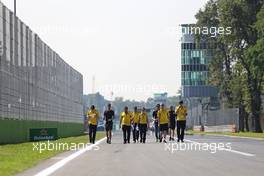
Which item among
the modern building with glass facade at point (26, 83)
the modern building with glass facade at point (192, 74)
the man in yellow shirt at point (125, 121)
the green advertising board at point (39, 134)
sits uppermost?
the modern building with glass facade at point (192, 74)

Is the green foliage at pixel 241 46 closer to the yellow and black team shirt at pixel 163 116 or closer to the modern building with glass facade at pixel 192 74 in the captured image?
the yellow and black team shirt at pixel 163 116

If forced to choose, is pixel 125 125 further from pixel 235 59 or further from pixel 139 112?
pixel 235 59

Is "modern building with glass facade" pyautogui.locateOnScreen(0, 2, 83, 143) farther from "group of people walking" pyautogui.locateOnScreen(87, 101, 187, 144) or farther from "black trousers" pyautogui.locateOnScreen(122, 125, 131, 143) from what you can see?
"black trousers" pyautogui.locateOnScreen(122, 125, 131, 143)

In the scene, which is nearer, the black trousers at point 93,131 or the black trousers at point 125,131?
the black trousers at point 93,131

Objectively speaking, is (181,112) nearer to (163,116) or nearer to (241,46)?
(163,116)

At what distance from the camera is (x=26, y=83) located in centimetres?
3578

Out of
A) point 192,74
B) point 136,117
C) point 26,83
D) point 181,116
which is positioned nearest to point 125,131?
point 136,117


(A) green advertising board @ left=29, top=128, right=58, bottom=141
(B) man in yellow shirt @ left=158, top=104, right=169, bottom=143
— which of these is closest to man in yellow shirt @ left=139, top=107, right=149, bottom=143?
(B) man in yellow shirt @ left=158, top=104, right=169, bottom=143

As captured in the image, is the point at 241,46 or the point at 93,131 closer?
the point at 93,131

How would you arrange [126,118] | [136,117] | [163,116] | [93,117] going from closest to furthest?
1. [93,117]
2. [163,116]
3. [126,118]
4. [136,117]

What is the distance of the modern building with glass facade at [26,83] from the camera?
1186 inches

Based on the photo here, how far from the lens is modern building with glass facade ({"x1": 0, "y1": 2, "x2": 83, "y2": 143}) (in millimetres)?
30122

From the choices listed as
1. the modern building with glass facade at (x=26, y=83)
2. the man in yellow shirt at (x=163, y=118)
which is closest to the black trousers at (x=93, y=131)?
the man in yellow shirt at (x=163, y=118)

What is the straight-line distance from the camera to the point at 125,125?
1331 inches
